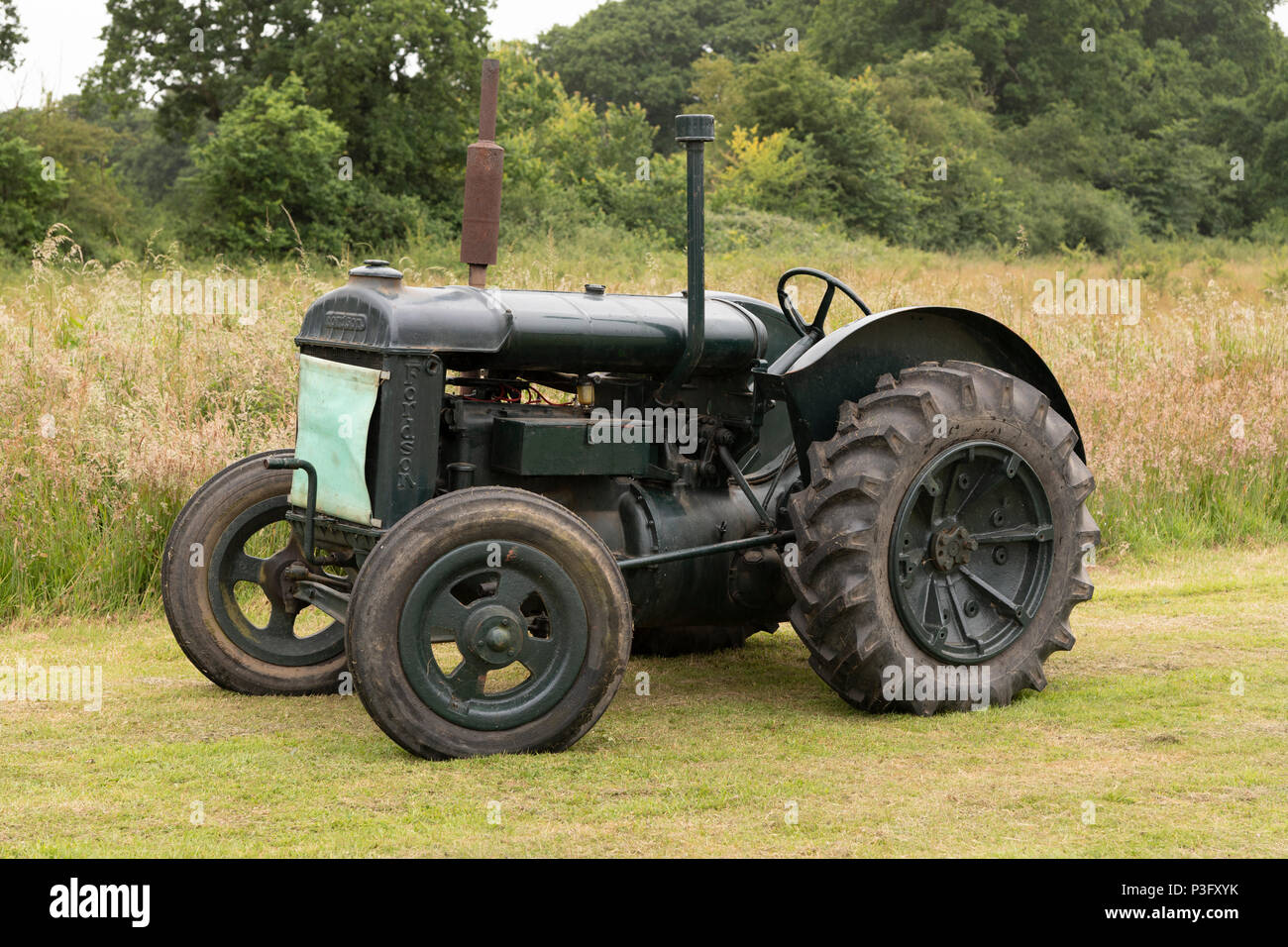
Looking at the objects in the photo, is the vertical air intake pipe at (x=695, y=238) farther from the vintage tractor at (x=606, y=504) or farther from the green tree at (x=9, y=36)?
the green tree at (x=9, y=36)

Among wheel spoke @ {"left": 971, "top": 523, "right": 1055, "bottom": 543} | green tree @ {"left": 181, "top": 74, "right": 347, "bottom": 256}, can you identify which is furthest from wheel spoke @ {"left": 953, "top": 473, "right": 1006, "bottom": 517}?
→ green tree @ {"left": 181, "top": 74, "right": 347, "bottom": 256}

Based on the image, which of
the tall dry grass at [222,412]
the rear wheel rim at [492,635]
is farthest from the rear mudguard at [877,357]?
the tall dry grass at [222,412]

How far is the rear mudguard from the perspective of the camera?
18.1 feet

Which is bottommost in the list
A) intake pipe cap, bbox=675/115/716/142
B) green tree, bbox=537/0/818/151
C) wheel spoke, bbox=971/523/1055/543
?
wheel spoke, bbox=971/523/1055/543

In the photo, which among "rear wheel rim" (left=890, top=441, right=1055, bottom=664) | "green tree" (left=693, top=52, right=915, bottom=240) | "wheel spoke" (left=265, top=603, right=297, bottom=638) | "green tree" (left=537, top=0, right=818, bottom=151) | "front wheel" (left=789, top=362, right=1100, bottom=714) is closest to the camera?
"front wheel" (left=789, top=362, right=1100, bottom=714)

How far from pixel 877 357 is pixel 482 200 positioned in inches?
64.7

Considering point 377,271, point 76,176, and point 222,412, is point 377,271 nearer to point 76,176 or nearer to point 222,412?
point 222,412

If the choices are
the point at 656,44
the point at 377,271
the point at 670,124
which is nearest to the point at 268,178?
the point at 377,271

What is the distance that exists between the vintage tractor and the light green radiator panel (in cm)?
1

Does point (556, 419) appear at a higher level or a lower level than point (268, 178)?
lower

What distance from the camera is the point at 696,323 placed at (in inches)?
212

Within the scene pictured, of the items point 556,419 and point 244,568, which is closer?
point 556,419

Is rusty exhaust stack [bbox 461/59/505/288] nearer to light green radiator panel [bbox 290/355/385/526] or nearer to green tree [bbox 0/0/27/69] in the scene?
light green radiator panel [bbox 290/355/385/526]

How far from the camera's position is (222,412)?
799 cm
